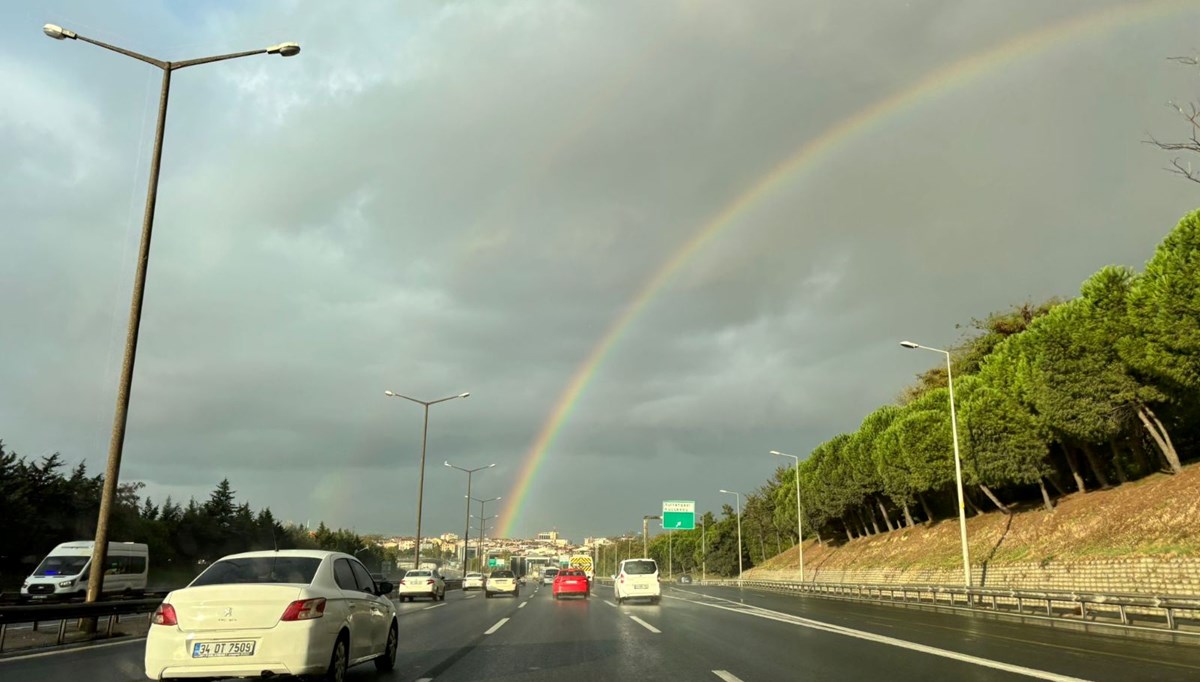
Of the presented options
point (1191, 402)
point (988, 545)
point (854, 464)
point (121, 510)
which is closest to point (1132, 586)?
point (1191, 402)

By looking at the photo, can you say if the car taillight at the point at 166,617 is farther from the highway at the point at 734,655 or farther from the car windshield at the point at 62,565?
the car windshield at the point at 62,565

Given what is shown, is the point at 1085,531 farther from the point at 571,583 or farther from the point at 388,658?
the point at 388,658

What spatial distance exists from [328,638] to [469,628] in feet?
37.0

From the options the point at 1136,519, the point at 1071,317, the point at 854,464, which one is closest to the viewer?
the point at 1136,519

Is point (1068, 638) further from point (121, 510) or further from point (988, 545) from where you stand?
point (121, 510)

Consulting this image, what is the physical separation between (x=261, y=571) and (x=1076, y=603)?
22.0 metres

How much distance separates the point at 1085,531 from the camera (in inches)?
1395

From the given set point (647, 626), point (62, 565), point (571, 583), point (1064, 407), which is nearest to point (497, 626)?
point (647, 626)

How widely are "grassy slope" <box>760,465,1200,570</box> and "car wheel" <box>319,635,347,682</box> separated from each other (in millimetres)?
27778

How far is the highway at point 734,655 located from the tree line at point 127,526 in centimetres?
2737

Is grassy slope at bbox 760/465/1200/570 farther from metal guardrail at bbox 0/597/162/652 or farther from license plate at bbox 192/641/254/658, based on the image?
metal guardrail at bbox 0/597/162/652

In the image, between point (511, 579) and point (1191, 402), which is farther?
point (511, 579)

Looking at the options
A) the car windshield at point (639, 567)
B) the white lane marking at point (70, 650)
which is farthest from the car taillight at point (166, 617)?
the car windshield at point (639, 567)

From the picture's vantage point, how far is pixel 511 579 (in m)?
45.0
